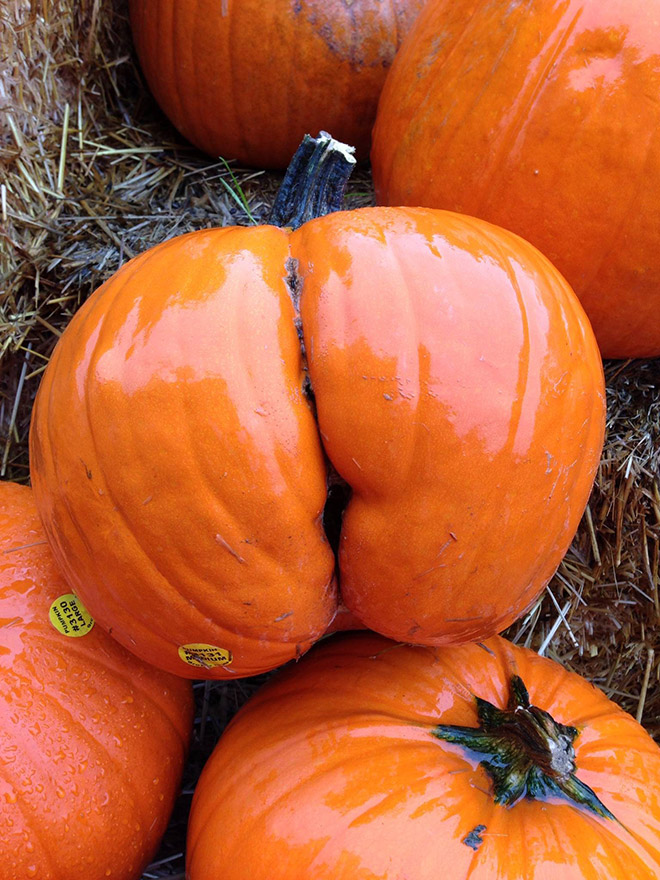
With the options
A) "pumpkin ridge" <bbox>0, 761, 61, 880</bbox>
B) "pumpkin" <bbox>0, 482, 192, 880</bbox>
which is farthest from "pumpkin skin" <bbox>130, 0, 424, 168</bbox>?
"pumpkin ridge" <bbox>0, 761, 61, 880</bbox>

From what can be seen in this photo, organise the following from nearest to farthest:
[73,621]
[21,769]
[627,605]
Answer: [21,769]
[73,621]
[627,605]

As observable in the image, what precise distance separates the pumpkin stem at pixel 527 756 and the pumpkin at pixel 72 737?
55 cm

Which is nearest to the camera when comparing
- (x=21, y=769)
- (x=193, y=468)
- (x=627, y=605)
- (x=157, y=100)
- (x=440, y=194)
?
(x=193, y=468)

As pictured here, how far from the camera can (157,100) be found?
2314 millimetres

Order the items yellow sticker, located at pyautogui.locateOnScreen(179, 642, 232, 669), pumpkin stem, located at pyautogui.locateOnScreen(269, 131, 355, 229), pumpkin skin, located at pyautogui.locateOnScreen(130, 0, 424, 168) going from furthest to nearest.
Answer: pumpkin skin, located at pyautogui.locateOnScreen(130, 0, 424, 168) → pumpkin stem, located at pyautogui.locateOnScreen(269, 131, 355, 229) → yellow sticker, located at pyautogui.locateOnScreen(179, 642, 232, 669)

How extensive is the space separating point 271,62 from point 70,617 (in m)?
1.55

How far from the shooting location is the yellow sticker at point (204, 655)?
3.76ft

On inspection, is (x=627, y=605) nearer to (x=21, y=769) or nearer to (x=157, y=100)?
(x=21, y=769)

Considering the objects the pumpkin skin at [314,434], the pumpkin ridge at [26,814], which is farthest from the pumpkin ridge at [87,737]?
the pumpkin skin at [314,434]

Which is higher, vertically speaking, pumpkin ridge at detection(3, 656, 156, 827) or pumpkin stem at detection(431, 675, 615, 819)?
pumpkin stem at detection(431, 675, 615, 819)

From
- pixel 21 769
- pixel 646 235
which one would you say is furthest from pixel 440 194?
pixel 21 769

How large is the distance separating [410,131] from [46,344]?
1.05 m

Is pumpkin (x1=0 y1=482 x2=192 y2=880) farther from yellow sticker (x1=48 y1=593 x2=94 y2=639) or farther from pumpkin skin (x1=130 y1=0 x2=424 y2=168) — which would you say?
pumpkin skin (x1=130 y1=0 x2=424 y2=168)

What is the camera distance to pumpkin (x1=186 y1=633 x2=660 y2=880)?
1106 mm
